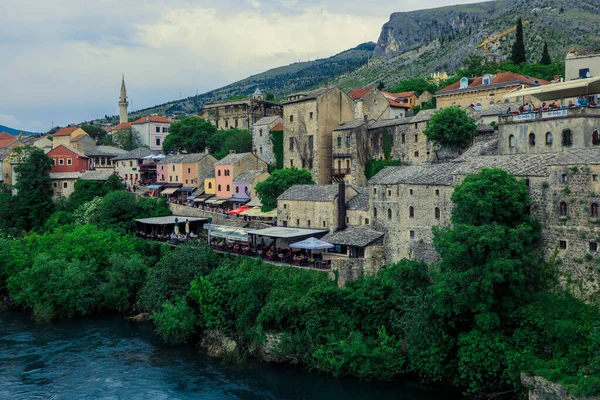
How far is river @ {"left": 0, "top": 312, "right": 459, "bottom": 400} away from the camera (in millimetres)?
28484

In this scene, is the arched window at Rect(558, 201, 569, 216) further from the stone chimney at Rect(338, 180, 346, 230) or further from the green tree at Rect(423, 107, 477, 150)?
the stone chimney at Rect(338, 180, 346, 230)

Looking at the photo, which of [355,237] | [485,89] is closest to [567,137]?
[355,237]

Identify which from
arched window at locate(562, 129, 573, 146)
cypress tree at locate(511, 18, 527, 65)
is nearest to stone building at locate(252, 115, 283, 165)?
arched window at locate(562, 129, 573, 146)

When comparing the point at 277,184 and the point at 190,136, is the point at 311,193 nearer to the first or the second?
the point at 277,184

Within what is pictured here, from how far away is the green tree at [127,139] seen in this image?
8894 cm

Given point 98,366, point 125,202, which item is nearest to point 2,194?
point 125,202

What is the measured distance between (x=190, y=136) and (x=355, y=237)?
1667 inches

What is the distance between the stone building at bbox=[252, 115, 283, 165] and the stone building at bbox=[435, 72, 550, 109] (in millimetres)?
19487

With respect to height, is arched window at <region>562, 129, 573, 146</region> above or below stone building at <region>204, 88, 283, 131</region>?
below

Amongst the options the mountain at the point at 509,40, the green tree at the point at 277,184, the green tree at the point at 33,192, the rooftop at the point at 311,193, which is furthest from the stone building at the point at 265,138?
the mountain at the point at 509,40

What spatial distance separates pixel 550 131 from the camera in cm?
3250

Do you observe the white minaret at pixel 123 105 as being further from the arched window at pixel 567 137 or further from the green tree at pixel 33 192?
the arched window at pixel 567 137

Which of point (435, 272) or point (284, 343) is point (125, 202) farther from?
point (435, 272)

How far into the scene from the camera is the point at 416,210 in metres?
35.4
